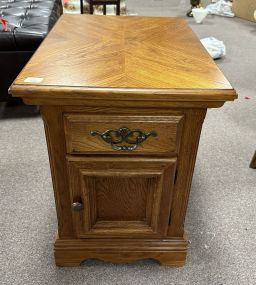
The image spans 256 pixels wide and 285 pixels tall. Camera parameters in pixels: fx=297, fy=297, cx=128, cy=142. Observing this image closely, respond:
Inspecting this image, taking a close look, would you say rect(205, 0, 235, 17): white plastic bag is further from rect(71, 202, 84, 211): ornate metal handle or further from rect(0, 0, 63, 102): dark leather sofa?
rect(71, 202, 84, 211): ornate metal handle

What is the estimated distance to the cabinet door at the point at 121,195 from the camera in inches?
32.0

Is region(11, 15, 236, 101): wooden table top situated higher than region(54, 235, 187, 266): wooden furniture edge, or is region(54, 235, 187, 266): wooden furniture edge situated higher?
region(11, 15, 236, 101): wooden table top

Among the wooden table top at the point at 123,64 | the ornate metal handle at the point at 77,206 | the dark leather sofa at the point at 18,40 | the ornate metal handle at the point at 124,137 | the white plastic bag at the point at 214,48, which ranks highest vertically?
the wooden table top at the point at 123,64

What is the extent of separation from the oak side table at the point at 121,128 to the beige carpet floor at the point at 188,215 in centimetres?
6

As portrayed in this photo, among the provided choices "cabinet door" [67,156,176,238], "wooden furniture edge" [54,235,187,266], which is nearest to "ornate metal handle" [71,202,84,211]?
"cabinet door" [67,156,176,238]

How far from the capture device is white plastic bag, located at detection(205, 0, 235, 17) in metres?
4.14

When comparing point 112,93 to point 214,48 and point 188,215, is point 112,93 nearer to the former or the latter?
point 188,215

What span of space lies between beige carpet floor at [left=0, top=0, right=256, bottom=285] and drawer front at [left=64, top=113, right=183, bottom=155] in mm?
492

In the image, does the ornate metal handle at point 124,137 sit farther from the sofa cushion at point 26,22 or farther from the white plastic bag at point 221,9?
the white plastic bag at point 221,9

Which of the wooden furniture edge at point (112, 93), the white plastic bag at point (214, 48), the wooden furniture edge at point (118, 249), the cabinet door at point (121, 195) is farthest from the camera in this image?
the white plastic bag at point (214, 48)

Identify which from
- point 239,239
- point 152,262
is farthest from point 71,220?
point 239,239

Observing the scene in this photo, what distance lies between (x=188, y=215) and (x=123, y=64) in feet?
2.39

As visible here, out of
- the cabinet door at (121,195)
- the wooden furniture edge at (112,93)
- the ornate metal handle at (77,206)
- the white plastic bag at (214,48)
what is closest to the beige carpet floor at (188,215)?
the cabinet door at (121,195)

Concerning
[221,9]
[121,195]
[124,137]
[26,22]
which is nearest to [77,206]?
[121,195]
